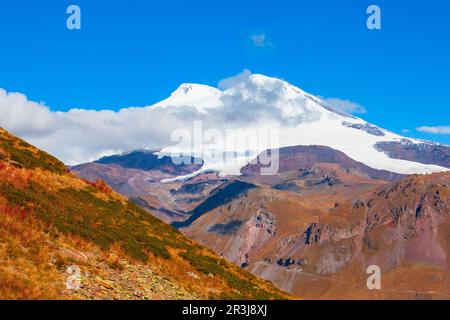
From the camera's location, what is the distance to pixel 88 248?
34219 mm

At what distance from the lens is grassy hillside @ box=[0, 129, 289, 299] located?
2721cm

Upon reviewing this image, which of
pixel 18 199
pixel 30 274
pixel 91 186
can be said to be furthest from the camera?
pixel 91 186

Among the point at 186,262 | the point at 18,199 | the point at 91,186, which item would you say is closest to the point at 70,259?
the point at 18,199

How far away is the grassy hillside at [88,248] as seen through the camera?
89.3 ft

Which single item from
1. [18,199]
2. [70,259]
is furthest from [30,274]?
[18,199]

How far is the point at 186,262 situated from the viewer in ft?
135

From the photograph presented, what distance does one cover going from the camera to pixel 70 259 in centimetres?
3027

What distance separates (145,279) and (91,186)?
20.9m

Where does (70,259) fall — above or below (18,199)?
below
